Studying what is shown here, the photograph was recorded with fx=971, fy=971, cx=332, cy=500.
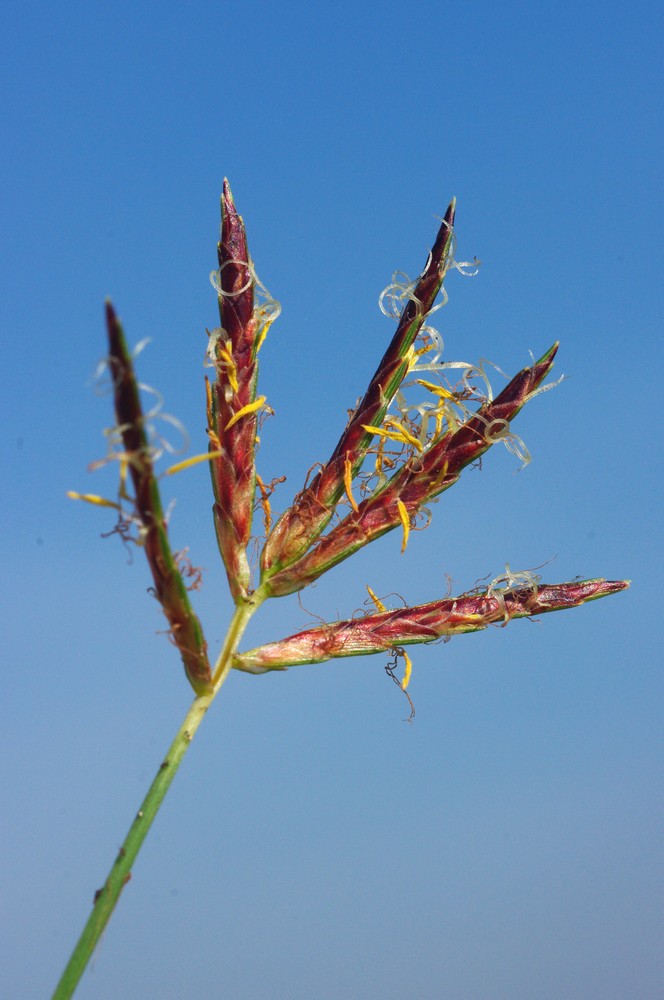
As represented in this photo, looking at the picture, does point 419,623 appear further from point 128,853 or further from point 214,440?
point 128,853

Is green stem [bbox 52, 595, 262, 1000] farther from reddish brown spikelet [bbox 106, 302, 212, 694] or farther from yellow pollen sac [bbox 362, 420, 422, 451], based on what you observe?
yellow pollen sac [bbox 362, 420, 422, 451]

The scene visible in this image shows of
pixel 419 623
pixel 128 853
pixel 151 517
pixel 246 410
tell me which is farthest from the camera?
pixel 419 623

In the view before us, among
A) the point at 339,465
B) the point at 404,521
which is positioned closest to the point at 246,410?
the point at 339,465

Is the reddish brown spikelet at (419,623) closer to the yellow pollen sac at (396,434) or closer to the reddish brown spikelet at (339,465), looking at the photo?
the reddish brown spikelet at (339,465)

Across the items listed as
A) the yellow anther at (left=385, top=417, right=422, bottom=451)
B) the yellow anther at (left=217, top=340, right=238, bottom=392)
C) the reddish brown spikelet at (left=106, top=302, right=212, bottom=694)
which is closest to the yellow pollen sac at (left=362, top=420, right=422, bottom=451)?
the yellow anther at (left=385, top=417, right=422, bottom=451)

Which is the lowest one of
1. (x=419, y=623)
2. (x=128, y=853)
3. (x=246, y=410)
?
(x=128, y=853)
